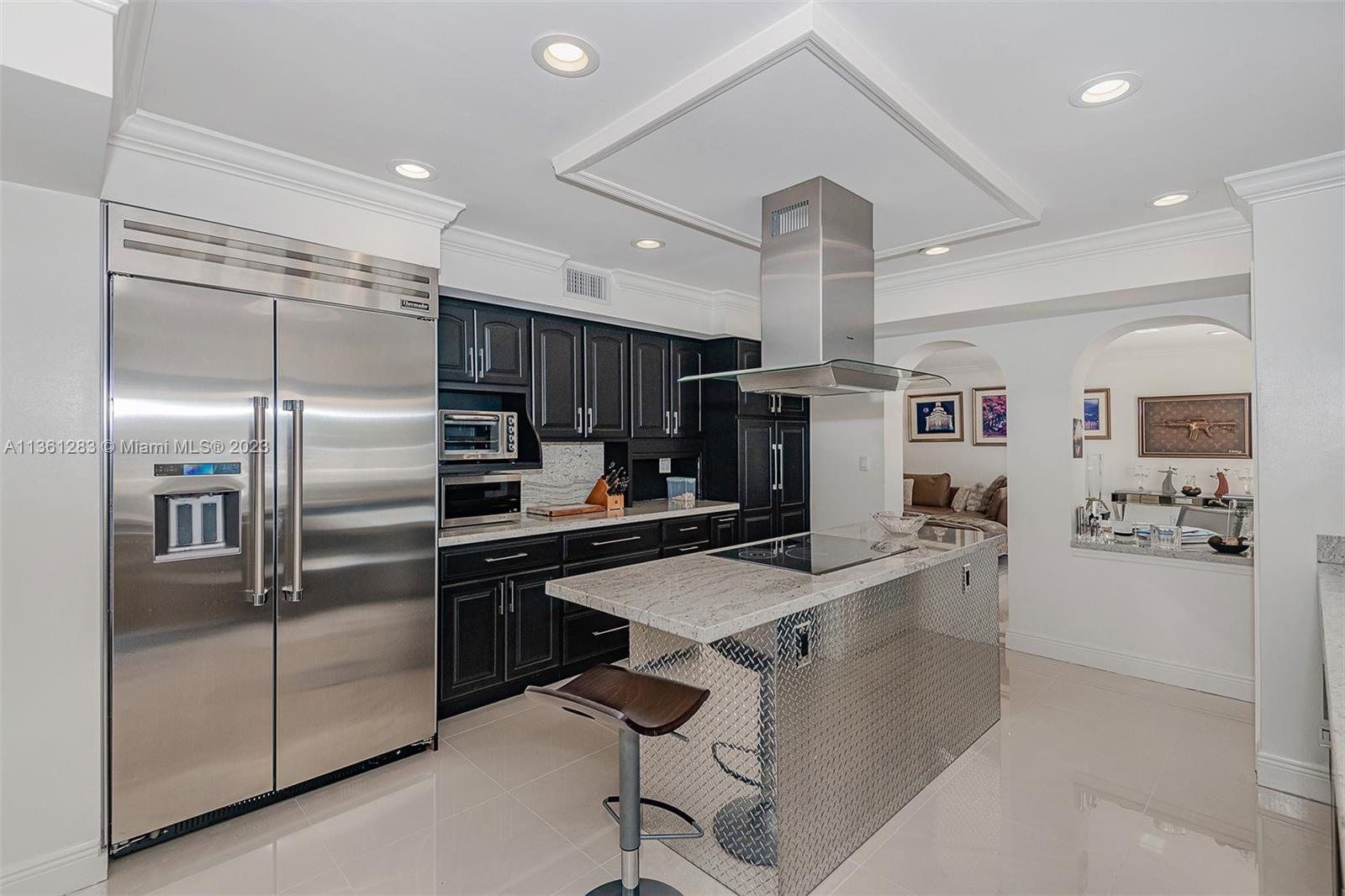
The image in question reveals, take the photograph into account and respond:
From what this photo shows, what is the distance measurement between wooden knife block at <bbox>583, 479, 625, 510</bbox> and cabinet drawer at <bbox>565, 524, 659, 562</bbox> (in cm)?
25

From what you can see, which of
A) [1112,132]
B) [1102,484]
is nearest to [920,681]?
[1112,132]

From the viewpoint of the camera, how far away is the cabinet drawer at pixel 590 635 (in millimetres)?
3934

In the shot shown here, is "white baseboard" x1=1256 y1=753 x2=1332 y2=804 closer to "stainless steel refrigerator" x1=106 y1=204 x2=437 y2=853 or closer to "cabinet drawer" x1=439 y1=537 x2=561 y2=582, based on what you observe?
"cabinet drawer" x1=439 y1=537 x2=561 y2=582

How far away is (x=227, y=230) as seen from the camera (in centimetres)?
248

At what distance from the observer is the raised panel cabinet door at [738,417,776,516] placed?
4.98 metres

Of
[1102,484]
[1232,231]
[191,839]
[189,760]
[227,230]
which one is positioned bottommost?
[191,839]

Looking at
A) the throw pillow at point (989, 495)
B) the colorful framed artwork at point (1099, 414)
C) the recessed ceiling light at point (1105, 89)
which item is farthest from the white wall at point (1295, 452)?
the colorful framed artwork at point (1099, 414)

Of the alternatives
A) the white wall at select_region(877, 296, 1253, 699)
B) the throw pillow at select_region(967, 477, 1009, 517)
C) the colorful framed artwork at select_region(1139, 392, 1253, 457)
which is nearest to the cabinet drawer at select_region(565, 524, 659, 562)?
the white wall at select_region(877, 296, 1253, 699)

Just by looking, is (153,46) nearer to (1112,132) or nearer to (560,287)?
(560,287)

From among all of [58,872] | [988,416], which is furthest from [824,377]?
[988,416]

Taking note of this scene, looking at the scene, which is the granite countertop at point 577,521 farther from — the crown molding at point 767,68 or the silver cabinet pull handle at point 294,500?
the crown molding at point 767,68

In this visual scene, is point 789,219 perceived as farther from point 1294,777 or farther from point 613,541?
point 1294,777

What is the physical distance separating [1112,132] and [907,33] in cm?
114

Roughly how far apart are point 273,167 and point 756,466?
3618 millimetres
